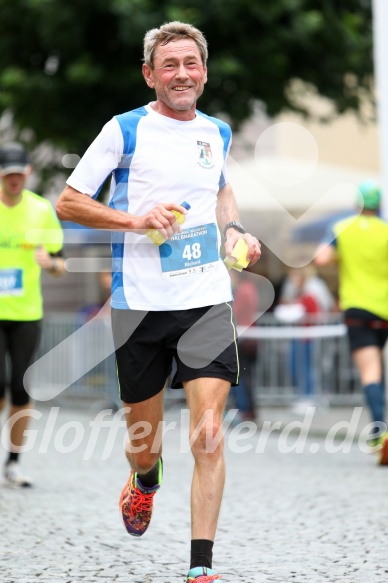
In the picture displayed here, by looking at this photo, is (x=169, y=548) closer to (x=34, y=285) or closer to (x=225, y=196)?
(x=225, y=196)

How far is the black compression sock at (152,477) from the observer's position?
18.0 ft

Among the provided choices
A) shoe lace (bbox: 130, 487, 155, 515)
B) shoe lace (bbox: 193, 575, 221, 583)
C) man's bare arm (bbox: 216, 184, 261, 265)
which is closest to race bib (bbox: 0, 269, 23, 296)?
shoe lace (bbox: 130, 487, 155, 515)

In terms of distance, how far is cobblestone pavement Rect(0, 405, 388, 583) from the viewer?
5.30 meters

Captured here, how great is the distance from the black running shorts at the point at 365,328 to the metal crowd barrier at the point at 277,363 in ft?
15.1

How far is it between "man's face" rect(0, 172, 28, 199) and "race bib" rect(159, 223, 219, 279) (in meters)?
3.40

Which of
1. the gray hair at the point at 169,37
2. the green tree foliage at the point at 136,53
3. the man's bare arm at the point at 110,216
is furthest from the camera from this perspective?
the green tree foliage at the point at 136,53

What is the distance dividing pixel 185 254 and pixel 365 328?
5.07 m

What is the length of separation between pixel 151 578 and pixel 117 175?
62.3 inches

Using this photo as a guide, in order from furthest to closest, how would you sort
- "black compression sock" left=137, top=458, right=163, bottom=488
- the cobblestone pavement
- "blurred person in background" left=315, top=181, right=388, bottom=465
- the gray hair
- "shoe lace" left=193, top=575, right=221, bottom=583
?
1. "blurred person in background" left=315, top=181, right=388, bottom=465
2. "black compression sock" left=137, top=458, right=163, bottom=488
3. the cobblestone pavement
4. the gray hair
5. "shoe lace" left=193, top=575, right=221, bottom=583

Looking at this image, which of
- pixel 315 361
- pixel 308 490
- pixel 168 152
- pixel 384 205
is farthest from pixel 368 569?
pixel 315 361

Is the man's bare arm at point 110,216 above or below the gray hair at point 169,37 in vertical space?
below

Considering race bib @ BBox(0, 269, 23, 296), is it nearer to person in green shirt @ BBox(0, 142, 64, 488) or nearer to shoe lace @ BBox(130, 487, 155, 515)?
person in green shirt @ BBox(0, 142, 64, 488)

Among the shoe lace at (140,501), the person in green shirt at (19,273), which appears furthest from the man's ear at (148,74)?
the person in green shirt at (19,273)

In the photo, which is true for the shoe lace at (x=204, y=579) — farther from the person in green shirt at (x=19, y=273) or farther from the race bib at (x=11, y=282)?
the race bib at (x=11, y=282)
